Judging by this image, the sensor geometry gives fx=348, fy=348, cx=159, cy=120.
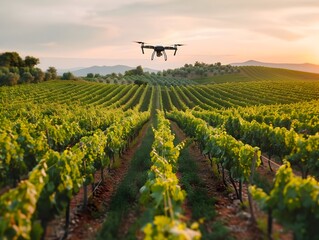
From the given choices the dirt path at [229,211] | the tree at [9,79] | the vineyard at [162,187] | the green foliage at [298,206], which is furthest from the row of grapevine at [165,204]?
the tree at [9,79]

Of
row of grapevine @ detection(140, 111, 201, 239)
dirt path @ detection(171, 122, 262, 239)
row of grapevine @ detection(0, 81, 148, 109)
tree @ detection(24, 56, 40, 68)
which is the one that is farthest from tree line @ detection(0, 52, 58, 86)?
row of grapevine @ detection(140, 111, 201, 239)

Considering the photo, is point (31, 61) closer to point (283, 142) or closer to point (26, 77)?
point (26, 77)

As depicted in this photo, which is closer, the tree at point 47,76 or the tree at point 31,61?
the tree at point 47,76

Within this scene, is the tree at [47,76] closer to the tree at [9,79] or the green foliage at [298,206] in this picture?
the tree at [9,79]

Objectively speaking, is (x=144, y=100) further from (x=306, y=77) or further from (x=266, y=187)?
(x=306, y=77)

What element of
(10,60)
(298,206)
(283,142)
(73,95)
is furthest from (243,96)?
(10,60)

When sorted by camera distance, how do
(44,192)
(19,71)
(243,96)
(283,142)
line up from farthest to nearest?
1. (19,71)
2. (243,96)
3. (283,142)
4. (44,192)
